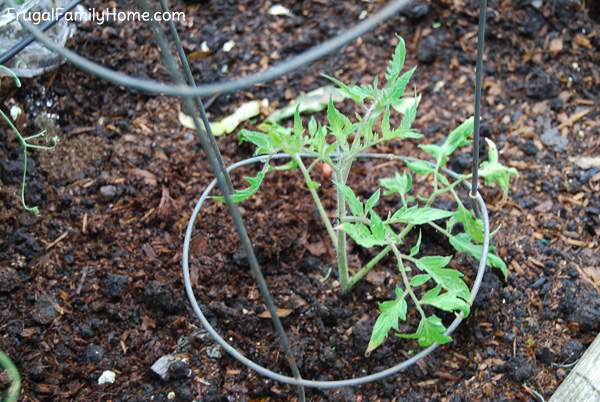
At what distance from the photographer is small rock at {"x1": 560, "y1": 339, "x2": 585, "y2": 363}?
1.80m

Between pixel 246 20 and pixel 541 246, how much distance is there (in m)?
1.35

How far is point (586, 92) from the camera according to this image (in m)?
2.35

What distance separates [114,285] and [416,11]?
4.72 ft

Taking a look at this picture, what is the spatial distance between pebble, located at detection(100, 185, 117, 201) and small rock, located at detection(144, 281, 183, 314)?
1.20ft

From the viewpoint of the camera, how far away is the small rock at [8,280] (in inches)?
73.8

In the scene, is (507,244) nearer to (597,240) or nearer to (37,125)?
(597,240)

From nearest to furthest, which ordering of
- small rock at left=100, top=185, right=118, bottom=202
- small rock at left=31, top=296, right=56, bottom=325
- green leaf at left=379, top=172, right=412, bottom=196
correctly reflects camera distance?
green leaf at left=379, top=172, right=412, bottom=196 < small rock at left=31, top=296, right=56, bottom=325 < small rock at left=100, top=185, right=118, bottom=202

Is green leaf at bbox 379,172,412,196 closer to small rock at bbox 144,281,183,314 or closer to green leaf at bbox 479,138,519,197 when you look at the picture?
green leaf at bbox 479,138,519,197

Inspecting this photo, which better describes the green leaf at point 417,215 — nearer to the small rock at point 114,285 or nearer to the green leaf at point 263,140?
the green leaf at point 263,140

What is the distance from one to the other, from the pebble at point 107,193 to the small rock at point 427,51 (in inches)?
45.7

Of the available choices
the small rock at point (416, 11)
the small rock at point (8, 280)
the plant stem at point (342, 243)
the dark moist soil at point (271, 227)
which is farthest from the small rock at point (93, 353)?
the small rock at point (416, 11)

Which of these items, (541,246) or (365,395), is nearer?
(365,395)

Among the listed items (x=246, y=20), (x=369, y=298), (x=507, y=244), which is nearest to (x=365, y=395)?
Result: (x=369, y=298)

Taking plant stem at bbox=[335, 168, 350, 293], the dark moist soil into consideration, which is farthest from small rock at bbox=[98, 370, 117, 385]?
plant stem at bbox=[335, 168, 350, 293]
